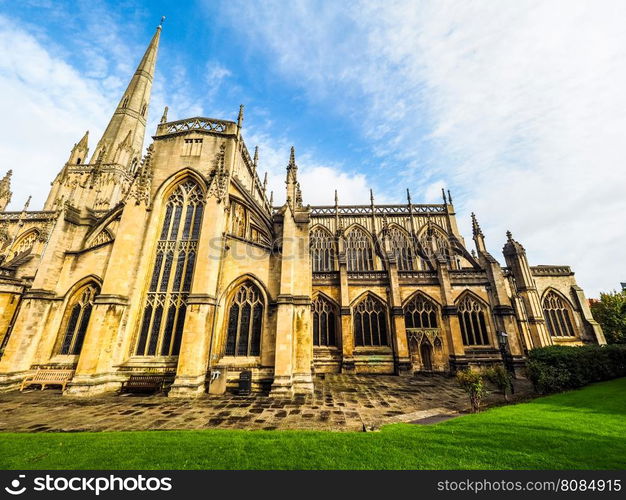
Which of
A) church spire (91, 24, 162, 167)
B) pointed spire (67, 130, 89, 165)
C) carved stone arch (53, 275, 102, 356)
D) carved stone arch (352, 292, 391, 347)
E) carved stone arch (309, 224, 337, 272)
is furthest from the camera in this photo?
pointed spire (67, 130, 89, 165)

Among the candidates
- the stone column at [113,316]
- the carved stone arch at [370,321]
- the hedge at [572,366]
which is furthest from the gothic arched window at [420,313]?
the stone column at [113,316]

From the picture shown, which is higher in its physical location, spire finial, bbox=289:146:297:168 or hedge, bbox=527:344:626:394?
spire finial, bbox=289:146:297:168

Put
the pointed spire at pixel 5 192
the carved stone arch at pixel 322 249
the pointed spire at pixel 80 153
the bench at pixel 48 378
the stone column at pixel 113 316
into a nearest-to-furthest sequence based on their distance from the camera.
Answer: the stone column at pixel 113 316, the bench at pixel 48 378, the carved stone arch at pixel 322 249, the pointed spire at pixel 5 192, the pointed spire at pixel 80 153

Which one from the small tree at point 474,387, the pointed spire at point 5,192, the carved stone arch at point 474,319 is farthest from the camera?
the pointed spire at point 5,192

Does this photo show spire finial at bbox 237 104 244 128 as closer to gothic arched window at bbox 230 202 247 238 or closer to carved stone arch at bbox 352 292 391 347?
gothic arched window at bbox 230 202 247 238

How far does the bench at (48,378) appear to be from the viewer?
10617 mm

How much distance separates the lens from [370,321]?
1770 cm

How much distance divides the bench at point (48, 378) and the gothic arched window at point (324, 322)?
41.3ft

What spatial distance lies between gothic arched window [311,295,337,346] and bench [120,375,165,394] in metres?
9.61

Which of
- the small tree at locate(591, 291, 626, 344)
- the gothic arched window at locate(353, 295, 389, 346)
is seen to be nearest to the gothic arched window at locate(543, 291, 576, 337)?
the small tree at locate(591, 291, 626, 344)

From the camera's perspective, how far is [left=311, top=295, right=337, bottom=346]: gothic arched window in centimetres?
1750

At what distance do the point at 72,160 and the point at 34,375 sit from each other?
3292cm

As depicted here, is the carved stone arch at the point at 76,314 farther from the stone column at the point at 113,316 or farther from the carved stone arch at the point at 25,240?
the carved stone arch at the point at 25,240

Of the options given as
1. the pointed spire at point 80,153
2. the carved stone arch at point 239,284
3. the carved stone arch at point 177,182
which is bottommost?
the carved stone arch at point 239,284
